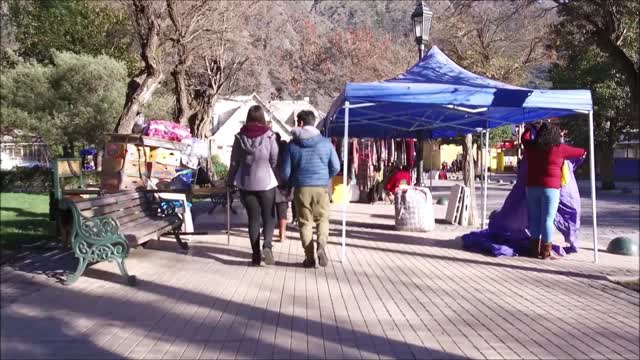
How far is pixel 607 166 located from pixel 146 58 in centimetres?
2384

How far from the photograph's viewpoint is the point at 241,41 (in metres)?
21.3

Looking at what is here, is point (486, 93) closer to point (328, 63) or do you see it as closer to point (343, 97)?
point (343, 97)

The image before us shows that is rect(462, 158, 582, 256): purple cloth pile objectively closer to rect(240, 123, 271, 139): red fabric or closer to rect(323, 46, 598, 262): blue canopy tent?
rect(323, 46, 598, 262): blue canopy tent

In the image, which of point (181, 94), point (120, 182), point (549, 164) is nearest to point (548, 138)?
point (549, 164)

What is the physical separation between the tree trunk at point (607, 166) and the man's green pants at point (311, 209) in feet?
84.2

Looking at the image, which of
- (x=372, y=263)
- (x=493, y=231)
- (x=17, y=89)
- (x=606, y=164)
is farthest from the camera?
(x=606, y=164)

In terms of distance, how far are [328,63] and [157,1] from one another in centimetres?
2575

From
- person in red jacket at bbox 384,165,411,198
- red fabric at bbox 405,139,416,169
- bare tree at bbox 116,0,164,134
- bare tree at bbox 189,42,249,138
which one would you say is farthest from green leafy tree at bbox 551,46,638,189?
bare tree at bbox 116,0,164,134

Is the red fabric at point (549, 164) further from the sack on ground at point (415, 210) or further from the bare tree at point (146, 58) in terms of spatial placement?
the bare tree at point (146, 58)

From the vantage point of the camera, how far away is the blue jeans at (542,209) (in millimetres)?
7812

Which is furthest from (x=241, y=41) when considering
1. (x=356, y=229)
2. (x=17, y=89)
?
(x=17, y=89)

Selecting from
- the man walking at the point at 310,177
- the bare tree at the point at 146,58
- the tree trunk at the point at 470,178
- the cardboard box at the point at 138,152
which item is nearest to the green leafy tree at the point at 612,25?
the man walking at the point at 310,177

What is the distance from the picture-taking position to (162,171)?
10.3 meters

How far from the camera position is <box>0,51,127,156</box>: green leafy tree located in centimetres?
383
